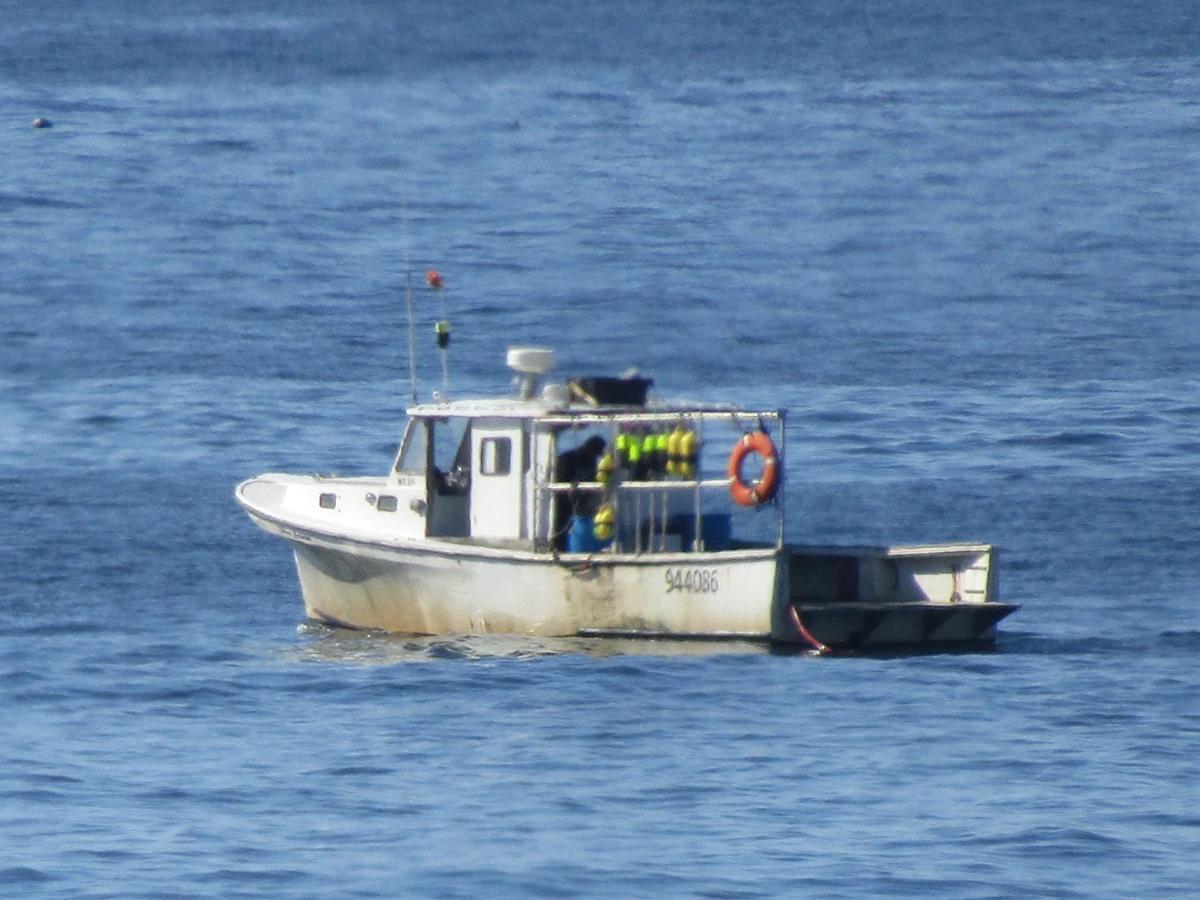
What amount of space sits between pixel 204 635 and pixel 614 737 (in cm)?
527

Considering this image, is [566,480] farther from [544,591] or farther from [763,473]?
[763,473]

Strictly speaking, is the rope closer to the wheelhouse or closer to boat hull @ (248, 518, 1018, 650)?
boat hull @ (248, 518, 1018, 650)

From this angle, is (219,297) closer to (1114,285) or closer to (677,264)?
(677,264)

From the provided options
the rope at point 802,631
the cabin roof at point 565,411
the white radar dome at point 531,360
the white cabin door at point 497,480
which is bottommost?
the rope at point 802,631

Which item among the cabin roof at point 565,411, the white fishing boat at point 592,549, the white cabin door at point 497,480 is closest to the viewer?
the white fishing boat at point 592,549

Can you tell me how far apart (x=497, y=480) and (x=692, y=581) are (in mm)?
2184

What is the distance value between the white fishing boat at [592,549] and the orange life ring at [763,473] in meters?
0.02

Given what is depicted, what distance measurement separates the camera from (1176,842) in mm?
15719

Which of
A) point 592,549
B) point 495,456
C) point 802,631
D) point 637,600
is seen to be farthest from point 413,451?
point 802,631

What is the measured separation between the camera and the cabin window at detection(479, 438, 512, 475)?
22172mm

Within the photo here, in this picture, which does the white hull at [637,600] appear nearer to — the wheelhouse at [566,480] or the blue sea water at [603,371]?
the blue sea water at [603,371]

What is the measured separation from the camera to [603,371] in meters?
35.8

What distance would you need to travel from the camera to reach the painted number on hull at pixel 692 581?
20.8 meters

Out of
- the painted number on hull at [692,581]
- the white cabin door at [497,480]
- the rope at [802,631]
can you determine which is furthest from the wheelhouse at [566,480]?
the rope at [802,631]
